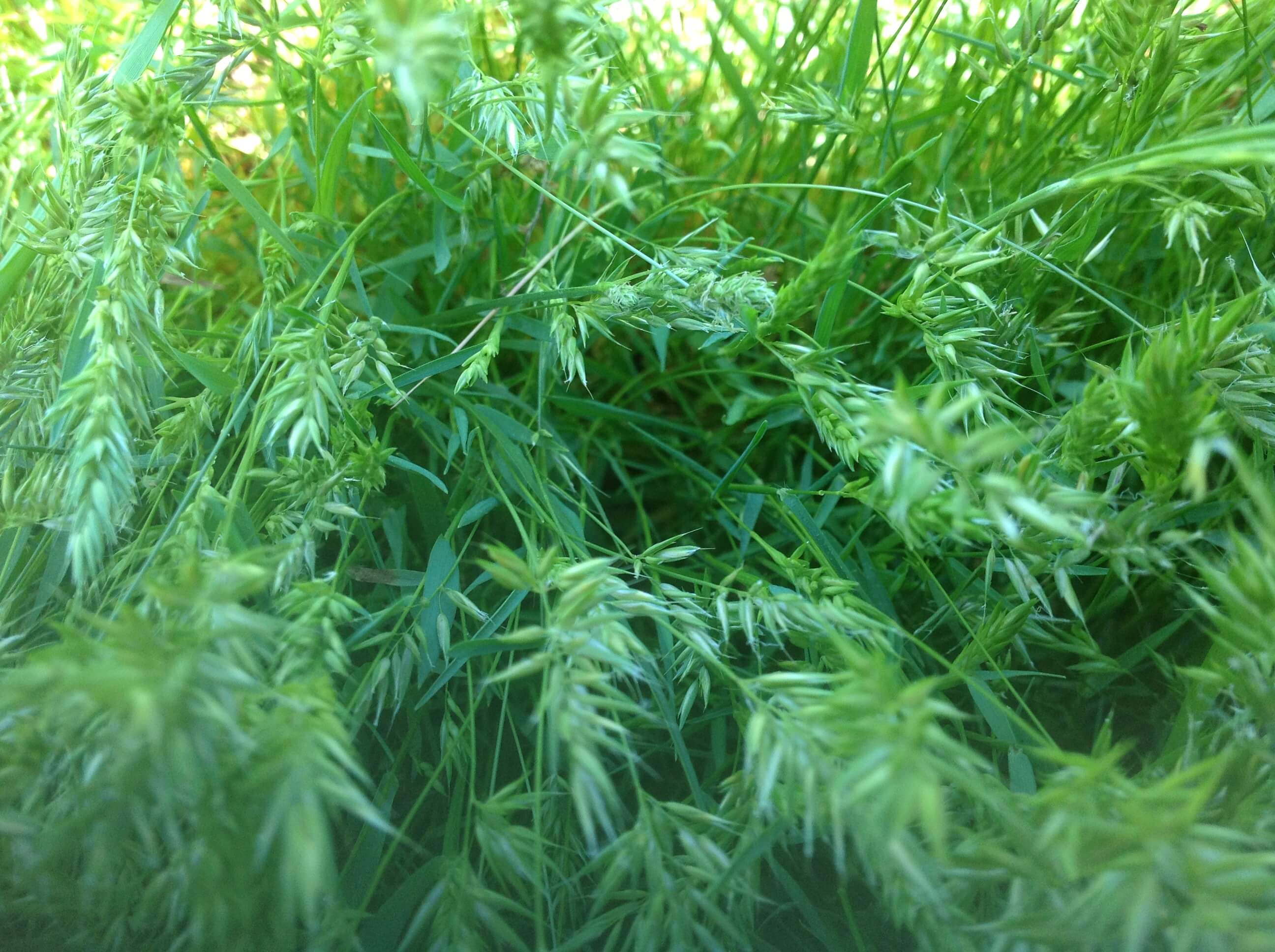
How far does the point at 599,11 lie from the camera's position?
635 mm

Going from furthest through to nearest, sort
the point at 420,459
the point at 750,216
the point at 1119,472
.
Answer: the point at 750,216 < the point at 420,459 < the point at 1119,472

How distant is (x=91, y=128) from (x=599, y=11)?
397mm

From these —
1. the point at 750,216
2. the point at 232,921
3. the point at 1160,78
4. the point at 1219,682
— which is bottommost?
the point at 232,921

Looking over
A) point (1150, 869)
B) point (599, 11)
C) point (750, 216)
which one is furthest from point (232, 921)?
point (750, 216)

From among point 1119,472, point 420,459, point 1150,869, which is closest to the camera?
point 1150,869

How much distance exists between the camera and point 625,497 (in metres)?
0.93

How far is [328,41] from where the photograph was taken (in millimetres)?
675

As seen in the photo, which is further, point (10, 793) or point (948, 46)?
point (948, 46)

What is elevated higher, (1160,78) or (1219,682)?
(1160,78)

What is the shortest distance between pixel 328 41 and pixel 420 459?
0.38 metres

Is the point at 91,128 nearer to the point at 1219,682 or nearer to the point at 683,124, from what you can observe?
the point at 683,124

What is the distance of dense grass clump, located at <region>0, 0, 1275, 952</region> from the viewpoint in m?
0.41

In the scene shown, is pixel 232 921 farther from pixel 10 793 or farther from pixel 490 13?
pixel 490 13

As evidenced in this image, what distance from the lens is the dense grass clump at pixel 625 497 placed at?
41 cm
